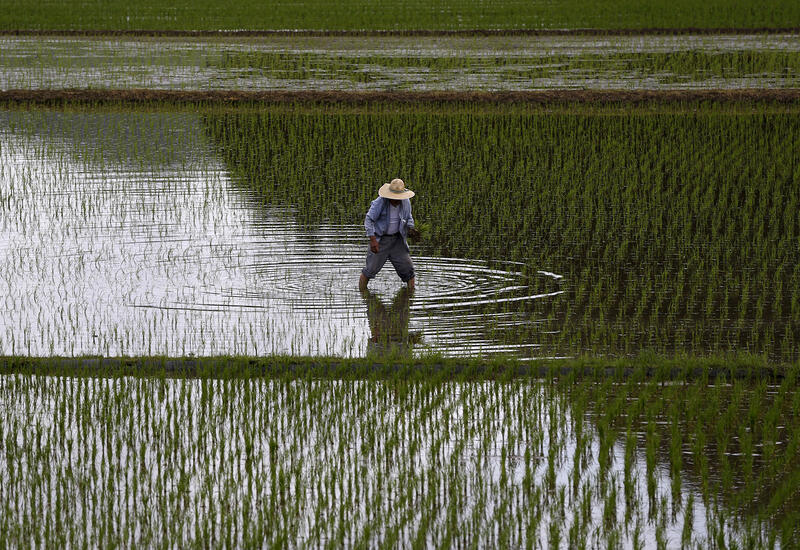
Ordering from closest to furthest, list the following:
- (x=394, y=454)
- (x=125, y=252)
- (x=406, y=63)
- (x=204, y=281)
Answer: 1. (x=394, y=454)
2. (x=204, y=281)
3. (x=125, y=252)
4. (x=406, y=63)

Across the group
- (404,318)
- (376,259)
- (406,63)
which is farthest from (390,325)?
(406,63)

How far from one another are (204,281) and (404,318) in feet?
4.75

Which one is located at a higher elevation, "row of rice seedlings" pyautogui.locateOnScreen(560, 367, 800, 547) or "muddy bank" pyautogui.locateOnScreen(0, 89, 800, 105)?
"muddy bank" pyautogui.locateOnScreen(0, 89, 800, 105)

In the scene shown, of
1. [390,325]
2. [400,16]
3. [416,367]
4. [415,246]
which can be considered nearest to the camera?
[416,367]

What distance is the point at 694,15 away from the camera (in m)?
23.6

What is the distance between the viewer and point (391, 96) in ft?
49.9

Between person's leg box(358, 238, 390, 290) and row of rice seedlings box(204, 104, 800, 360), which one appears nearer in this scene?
row of rice seedlings box(204, 104, 800, 360)

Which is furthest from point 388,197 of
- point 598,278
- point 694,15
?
point 694,15

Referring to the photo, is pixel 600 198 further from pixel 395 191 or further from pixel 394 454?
pixel 394 454

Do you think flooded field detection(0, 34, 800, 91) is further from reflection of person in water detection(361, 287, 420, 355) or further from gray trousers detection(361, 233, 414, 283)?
reflection of person in water detection(361, 287, 420, 355)

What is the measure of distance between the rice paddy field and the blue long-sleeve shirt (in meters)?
0.28

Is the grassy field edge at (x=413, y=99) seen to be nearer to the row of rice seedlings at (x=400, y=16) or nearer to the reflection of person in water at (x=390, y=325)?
the reflection of person in water at (x=390, y=325)

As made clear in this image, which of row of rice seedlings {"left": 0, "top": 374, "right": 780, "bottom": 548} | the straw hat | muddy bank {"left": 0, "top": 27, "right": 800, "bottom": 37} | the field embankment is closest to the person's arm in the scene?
the straw hat

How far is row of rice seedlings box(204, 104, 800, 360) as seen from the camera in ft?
22.5
